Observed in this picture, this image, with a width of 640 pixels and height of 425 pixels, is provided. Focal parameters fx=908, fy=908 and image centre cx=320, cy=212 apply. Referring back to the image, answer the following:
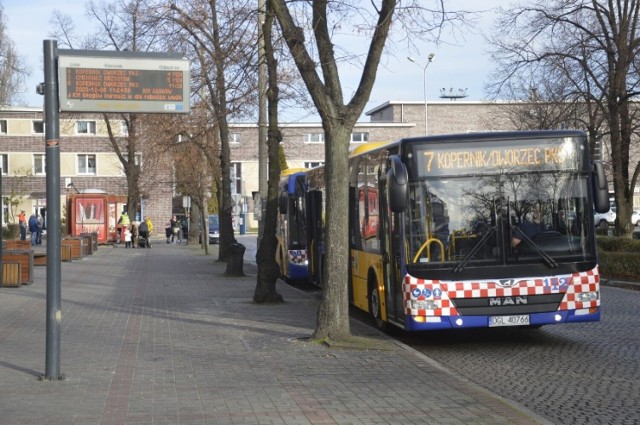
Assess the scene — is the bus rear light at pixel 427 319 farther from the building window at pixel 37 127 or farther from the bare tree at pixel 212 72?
the building window at pixel 37 127

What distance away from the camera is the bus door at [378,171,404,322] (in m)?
12.2

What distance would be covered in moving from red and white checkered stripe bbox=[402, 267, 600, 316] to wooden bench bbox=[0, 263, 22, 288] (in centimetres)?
1234

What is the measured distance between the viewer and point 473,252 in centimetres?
1184

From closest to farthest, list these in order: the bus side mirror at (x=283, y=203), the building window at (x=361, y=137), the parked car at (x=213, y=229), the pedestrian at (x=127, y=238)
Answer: the bus side mirror at (x=283, y=203)
the pedestrian at (x=127, y=238)
the parked car at (x=213, y=229)
the building window at (x=361, y=137)

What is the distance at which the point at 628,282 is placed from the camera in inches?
855

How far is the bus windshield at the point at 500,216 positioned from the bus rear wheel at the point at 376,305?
80.5 inches

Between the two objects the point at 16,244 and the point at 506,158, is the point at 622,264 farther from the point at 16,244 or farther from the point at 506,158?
the point at 16,244

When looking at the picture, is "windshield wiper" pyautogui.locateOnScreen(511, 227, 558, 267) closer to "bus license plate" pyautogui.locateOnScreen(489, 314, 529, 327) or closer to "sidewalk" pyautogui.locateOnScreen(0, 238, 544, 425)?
"bus license plate" pyautogui.locateOnScreen(489, 314, 529, 327)

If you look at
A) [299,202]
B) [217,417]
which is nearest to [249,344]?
[217,417]

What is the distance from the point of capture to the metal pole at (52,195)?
29.8ft

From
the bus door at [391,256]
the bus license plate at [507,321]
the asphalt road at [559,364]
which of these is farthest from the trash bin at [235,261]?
the bus license plate at [507,321]

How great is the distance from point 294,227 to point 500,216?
1198 centimetres

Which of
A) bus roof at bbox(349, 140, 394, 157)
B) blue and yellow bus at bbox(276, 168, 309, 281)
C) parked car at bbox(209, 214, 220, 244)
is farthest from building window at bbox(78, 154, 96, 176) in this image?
bus roof at bbox(349, 140, 394, 157)

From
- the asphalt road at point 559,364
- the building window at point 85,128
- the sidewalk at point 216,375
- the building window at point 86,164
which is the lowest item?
the asphalt road at point 559,364
